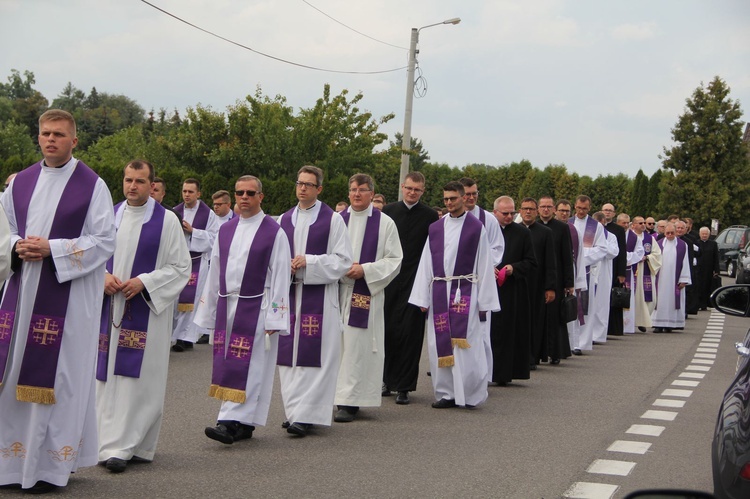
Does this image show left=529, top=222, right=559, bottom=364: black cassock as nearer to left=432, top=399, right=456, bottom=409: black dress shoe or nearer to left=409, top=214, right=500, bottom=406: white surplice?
left=409, top=214, right=500, bottom=406: white surplice

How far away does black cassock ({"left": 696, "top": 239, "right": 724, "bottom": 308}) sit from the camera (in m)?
27.2

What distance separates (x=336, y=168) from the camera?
42812mm

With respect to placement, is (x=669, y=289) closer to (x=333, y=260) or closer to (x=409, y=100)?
(x=409, y=100)

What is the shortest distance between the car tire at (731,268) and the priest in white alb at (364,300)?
34.6 m

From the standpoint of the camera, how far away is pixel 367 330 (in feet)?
32.9

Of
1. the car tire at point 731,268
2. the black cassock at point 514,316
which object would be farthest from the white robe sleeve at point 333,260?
the car tire at point 731,268

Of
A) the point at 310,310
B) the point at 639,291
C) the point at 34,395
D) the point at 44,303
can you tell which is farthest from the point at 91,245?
the point at 639,291

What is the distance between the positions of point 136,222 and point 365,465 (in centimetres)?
230

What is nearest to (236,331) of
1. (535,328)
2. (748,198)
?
(535,328)

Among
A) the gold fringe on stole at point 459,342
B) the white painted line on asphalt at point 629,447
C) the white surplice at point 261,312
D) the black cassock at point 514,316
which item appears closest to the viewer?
the white surplice at point 261,312

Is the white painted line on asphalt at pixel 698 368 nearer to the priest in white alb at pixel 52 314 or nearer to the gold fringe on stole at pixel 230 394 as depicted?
the gold fringe on stole at pixel 230 394

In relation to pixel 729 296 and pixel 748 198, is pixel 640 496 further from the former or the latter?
pixel 748 198

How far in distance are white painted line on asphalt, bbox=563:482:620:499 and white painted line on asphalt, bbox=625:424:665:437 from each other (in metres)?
2.21

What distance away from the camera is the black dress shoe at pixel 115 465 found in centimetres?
707
